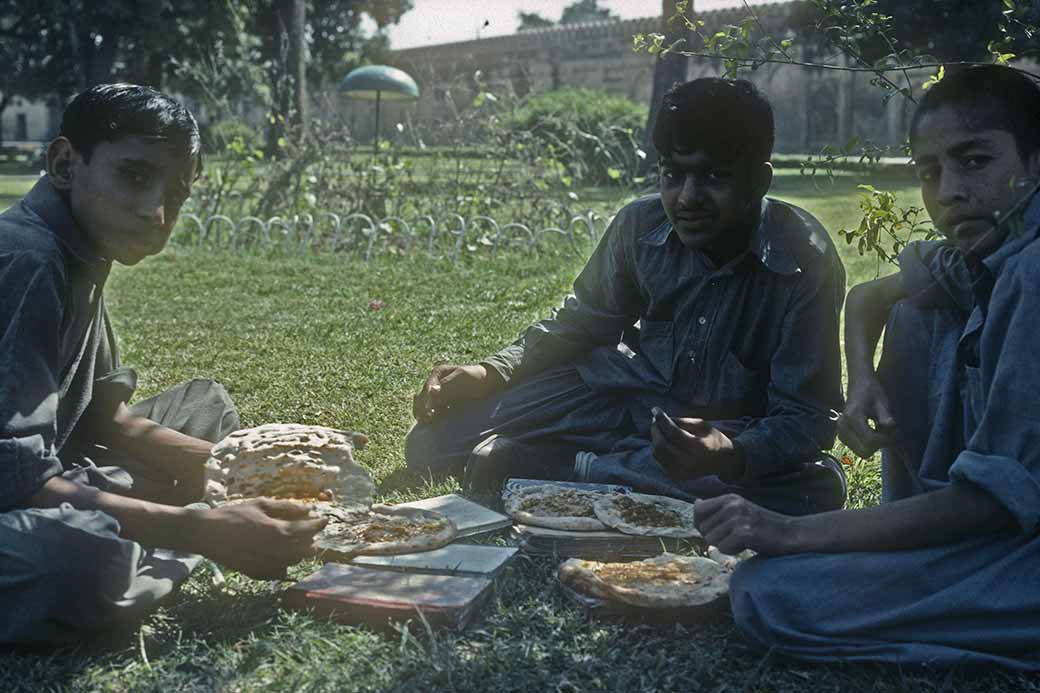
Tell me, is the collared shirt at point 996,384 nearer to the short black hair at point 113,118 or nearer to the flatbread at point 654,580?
the flatbread at point 654,580

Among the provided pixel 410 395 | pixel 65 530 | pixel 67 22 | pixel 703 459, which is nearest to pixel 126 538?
pixel 65 530

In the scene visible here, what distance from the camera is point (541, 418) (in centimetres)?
411

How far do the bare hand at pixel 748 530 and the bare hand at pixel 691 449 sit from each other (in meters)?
0.50

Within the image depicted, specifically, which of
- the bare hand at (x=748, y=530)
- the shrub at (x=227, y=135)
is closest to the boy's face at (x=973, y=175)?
the bare hand at (x=748, y=530)

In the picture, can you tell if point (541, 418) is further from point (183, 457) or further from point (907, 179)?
point (907, 179)

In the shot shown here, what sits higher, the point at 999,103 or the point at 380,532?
the point at 999,103

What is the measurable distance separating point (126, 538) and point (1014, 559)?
2077 millimetres

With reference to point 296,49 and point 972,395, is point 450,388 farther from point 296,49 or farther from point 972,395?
point 296,49

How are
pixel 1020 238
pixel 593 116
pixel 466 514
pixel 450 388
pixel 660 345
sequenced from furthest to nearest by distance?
pixel 593 116, pixel 450 388, pixel 660 345, pixel 466 514, pixel 1020 238

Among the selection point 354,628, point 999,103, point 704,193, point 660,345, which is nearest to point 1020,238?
point 999,103

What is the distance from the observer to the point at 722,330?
12.0 feet

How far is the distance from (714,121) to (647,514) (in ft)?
3.99

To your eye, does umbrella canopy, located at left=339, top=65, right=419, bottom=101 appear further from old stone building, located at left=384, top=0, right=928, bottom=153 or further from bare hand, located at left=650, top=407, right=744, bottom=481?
bare hand, located at left=650, top=407, right=744, bottom=481

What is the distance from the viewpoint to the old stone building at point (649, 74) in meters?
27.6
